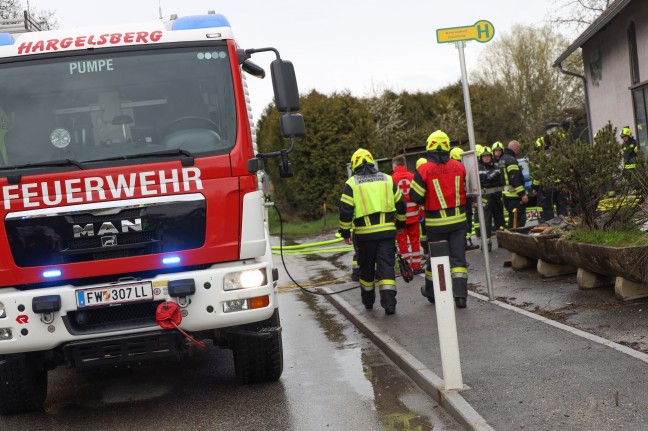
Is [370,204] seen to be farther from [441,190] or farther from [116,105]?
[116,105]

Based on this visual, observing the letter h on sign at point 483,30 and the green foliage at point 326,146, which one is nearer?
the letter h on sign at point 483,30

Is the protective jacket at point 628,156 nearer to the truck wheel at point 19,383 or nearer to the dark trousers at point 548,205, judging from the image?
the truck wheel at point 19,383

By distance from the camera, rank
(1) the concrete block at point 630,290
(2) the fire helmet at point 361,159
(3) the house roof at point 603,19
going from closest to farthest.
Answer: (1) the concrete block at point 630,290 → (2) the fire helmet at point 361,159 → (3) the house roof at point 603,19

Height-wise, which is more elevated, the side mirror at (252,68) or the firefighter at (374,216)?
the side mirror at (252,68)

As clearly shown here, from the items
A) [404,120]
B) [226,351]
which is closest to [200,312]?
[226,351]

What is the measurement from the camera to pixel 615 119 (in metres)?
22.4

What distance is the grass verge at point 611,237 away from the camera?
888cm

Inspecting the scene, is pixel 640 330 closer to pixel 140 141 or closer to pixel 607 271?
pixel 607 271

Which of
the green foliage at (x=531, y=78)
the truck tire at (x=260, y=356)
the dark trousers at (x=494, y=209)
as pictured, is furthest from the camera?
the green foliage at (x=531, y=78)

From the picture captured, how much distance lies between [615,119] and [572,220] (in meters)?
12.9

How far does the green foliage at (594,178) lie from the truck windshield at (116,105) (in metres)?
4.70

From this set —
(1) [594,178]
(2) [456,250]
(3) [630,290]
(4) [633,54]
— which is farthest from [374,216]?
(4) [633,54]

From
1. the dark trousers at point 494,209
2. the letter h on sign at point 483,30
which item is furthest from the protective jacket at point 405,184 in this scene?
the letter h on sign at point 483,30

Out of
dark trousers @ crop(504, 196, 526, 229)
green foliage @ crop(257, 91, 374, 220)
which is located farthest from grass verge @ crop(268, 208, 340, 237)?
dark trousers @ crop(504, 196, 526, 229)
